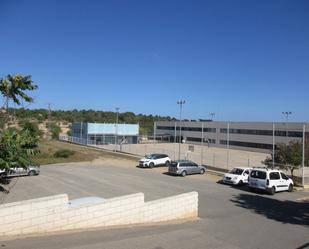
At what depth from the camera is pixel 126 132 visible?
80938 millimetres

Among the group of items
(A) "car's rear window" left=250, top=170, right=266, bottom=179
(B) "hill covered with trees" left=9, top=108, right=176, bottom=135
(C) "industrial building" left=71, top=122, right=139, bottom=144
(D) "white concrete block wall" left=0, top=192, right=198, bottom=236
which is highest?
(B) "hill covered with trees" left=9, top=108, right=176, bottom=135

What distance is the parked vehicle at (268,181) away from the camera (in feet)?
91.4

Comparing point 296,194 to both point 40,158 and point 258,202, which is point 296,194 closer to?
point 258,202

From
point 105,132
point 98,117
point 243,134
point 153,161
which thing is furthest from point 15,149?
point 98,117

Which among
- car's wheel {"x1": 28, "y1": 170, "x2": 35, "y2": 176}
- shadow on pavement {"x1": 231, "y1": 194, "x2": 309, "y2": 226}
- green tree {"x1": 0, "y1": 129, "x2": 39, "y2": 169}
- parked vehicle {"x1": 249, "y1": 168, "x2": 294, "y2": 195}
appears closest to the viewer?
green tree {"x1": 0, "y1": 129, "x2": 39, "y2": 169}

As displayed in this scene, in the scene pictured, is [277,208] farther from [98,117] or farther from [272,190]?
[98,117]

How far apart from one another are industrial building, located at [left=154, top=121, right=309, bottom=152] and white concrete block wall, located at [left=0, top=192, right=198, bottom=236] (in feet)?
176

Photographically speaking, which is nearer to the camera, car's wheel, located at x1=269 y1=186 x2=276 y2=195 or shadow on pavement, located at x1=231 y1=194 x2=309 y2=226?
shadow on pavement, located at x1=231 y1=194 x2=309 y2=226

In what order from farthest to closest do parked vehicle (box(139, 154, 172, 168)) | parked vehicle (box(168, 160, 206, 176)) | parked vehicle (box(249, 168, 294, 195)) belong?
parked vehicle (box(139, 154, 172, 168)), parked vehicle (box(168, 160, 206, 176)), parked vehicle (box(249, 168, 294, 195))

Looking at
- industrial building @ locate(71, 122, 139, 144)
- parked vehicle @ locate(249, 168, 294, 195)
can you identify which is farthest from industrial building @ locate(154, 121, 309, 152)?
parked vehicle @ locate(249, 168, 294, 195)

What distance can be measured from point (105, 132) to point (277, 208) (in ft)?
192

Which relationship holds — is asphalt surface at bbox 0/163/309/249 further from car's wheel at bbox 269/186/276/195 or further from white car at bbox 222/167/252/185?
white car at bbox 222/167/252/185

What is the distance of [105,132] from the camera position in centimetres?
7819

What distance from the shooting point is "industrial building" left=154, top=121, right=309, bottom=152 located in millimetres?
69438
